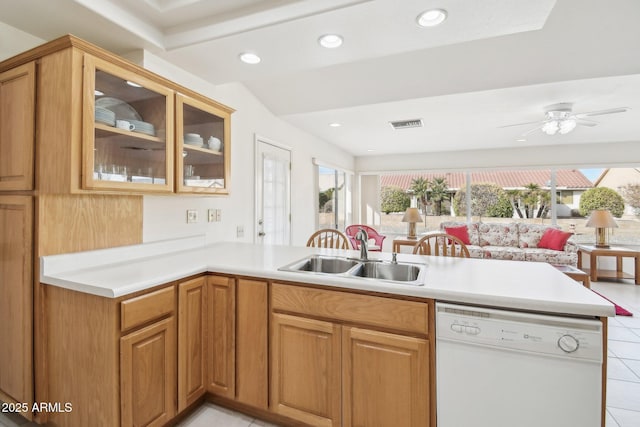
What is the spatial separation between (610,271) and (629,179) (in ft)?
5.55

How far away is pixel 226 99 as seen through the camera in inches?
112

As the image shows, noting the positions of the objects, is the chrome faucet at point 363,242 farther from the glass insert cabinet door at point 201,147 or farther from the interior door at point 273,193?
the interior door at point 273,193

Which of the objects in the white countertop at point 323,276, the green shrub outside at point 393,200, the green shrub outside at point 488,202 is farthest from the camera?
the green shrub outside at point 393,200

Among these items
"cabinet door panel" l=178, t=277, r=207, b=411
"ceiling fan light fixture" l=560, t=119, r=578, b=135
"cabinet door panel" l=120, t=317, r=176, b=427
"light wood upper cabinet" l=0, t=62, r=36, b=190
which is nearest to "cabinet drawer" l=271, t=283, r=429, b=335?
"cabinet door panel" l=178, t=277, r=207, b=411

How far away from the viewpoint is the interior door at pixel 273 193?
3.33 m

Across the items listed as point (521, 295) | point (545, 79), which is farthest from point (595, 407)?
point (545, 79)

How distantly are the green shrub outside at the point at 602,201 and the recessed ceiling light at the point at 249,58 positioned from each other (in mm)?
6449

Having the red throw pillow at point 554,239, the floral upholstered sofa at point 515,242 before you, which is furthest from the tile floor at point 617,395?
the red throw pillow at point 554,239

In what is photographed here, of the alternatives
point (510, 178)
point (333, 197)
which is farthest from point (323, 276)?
point (510, 178)

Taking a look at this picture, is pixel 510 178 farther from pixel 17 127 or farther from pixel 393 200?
pixel 17 127

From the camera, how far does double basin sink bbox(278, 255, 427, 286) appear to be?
1.79m

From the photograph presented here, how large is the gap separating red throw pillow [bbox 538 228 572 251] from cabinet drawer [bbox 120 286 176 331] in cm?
572

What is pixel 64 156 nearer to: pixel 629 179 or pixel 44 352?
pixel 44 352

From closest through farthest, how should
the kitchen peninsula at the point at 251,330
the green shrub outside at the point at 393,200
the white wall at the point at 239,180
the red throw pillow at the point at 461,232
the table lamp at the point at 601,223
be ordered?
the kitchen peninsula at the point at 251,330
the white wall at the point at 239,180
the table lamp at the point at 601,223
the red throw pillow at the point at 461,232
the green shrub outside at the point at 393,200
